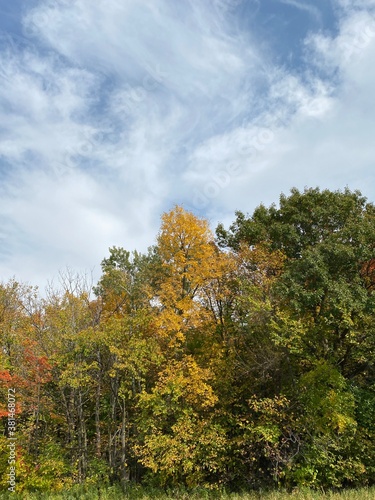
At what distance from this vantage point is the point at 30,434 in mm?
17422

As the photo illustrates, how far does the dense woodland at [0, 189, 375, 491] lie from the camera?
49.6 feet

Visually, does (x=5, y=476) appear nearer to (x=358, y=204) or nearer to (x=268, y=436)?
(x=268, y=436)

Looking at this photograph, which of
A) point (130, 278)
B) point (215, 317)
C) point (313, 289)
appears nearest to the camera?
point (313, 289)

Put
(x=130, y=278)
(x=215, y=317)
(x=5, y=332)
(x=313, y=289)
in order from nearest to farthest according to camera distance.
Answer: (x=313, y=289) → (x=5, y=332) → (x=215, y=317) → (x=130, y=278)

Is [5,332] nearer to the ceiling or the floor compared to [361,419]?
nearer to the ceiling

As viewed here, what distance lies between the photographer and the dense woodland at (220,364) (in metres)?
15.1

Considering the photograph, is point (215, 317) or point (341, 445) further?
point (215, 317)

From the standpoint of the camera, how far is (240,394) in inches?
732

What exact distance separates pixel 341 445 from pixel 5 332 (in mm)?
15780

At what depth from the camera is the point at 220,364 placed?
59.7 feet

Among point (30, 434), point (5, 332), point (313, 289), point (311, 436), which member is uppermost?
point (5, 332)

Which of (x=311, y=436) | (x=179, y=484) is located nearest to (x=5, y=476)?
(x=179, y=484)

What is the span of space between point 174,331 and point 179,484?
22.0 ft

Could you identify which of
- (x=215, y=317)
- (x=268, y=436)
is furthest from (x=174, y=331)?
(x=268, y=436)
